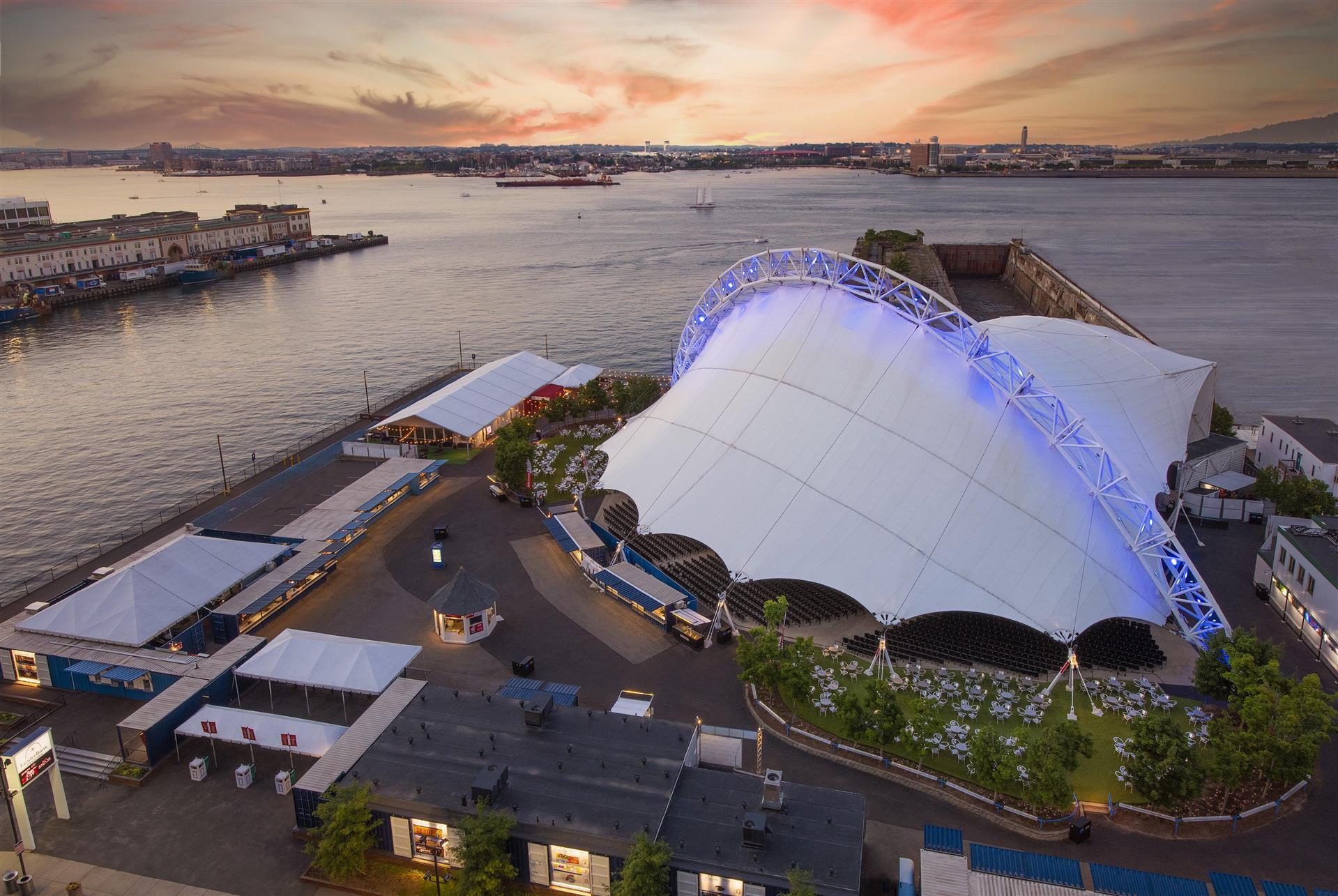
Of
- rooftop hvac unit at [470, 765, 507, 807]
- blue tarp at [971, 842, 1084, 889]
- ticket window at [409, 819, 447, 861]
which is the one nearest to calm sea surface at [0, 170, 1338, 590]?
ticket window at [409, 819, 447, 861]

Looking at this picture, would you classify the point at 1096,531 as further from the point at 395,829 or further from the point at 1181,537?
the point at 395,829

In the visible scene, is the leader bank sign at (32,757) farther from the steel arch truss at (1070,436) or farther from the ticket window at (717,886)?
the steel arch truss at (1070,436)

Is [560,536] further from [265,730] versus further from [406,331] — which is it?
[406,331]

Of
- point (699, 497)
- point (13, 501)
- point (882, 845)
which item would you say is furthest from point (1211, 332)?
point (13, 501)

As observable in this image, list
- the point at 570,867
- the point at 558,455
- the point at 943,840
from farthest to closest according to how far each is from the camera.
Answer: the point at 558,455 → the point at 570,867 → the point at 943,840

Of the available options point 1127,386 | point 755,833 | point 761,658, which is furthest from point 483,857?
point 1127,386
